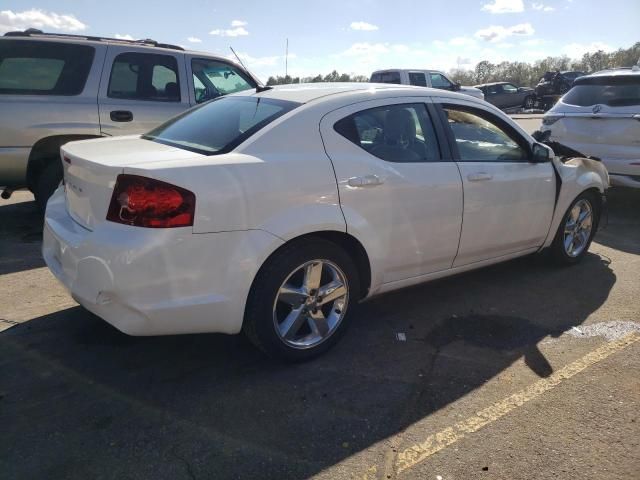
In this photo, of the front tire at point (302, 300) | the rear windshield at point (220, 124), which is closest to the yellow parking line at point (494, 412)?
the front tire at point (302, 300)

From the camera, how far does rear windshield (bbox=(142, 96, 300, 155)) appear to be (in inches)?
122

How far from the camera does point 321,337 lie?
3311mm

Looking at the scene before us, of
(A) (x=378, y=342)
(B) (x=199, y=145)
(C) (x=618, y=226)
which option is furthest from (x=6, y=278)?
(C) (x=618, y=226)

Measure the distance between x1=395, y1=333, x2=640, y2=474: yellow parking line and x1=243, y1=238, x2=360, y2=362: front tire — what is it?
3.16ft

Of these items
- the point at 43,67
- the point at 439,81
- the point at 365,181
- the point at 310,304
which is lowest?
the point at 310,304

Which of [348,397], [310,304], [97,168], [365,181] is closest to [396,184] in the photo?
[365,181]

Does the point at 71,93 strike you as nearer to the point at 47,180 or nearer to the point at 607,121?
the point at 47,180

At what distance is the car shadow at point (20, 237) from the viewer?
4777mm

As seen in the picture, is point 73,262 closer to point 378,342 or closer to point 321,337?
point 321,337

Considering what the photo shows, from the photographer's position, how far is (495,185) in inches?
156

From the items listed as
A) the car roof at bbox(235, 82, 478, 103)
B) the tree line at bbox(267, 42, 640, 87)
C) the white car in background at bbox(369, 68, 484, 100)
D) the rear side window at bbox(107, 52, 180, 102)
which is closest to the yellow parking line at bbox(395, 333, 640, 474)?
the car roof at bbox(235, 82, 478, 103)

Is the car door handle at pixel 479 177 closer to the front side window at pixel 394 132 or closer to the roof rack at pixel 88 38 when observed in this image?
the front side window at pixel 394 132

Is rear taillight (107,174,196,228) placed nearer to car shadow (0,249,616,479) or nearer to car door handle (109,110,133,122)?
car shadow (0,249,616,479)

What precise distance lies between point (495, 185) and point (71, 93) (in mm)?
4419
